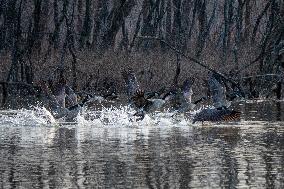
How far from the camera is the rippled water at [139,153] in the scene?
36.6ft

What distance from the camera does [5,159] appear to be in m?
13.3

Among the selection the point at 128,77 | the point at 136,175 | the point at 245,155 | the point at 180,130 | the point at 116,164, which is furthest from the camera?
the point at 128,77

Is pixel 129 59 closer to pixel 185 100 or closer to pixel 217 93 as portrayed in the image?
pixel 185 100

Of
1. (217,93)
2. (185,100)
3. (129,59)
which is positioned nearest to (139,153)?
(217,93)

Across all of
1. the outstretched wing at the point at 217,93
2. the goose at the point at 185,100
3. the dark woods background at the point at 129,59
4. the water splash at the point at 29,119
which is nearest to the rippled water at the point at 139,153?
the water splash at the point at 29,119

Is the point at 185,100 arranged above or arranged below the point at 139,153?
above

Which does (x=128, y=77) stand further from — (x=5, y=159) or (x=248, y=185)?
(x=248, y=185)

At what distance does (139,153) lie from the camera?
1391 centimetres

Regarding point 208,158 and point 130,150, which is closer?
point 208,158

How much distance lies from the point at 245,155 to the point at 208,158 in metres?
0.63

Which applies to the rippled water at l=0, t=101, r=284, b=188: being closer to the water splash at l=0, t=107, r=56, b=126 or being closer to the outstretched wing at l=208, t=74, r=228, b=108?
the water splash at l=0, t=107, r=56, b=126

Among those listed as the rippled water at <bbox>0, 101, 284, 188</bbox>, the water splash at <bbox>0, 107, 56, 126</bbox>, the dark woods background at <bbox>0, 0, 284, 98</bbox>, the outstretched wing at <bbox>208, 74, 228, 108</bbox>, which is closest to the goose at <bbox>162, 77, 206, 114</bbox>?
the outstretched wing at <bbox>208, 74, 228, 108</bbox>

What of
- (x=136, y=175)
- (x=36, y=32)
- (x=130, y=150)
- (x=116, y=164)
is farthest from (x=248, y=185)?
(x=36, y=32)

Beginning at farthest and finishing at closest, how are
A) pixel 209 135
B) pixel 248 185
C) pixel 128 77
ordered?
pixel 128 77 → pixel 209 135 → pixel 248 185
